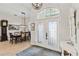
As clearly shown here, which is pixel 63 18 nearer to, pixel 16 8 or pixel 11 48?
pixel 16 8

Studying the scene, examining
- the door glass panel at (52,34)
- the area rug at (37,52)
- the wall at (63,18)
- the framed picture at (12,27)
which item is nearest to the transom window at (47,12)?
the wall at (63,18)

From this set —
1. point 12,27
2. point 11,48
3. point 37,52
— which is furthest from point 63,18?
point 11,48

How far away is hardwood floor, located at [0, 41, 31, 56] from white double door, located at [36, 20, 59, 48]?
0.23m

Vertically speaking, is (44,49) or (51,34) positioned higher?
(51,34)

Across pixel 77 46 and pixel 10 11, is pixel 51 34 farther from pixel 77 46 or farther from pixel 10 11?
pixel 10 11

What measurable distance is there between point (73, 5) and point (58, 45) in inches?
26.2

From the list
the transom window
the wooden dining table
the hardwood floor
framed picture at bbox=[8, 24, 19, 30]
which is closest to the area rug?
the hardwood floor

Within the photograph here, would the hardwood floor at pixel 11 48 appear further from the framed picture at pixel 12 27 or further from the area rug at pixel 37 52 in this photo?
the framed picture at pixel 12 27

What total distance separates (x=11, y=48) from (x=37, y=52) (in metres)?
0.42

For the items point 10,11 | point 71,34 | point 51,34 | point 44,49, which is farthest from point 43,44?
point 10,11

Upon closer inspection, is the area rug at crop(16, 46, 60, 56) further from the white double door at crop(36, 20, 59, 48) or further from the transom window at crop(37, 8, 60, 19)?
the transom window at crop(37, 8, 60, 19)

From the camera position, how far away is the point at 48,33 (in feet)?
5.79

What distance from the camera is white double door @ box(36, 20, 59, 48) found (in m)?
1.74

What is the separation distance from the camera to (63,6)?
1742 mm
